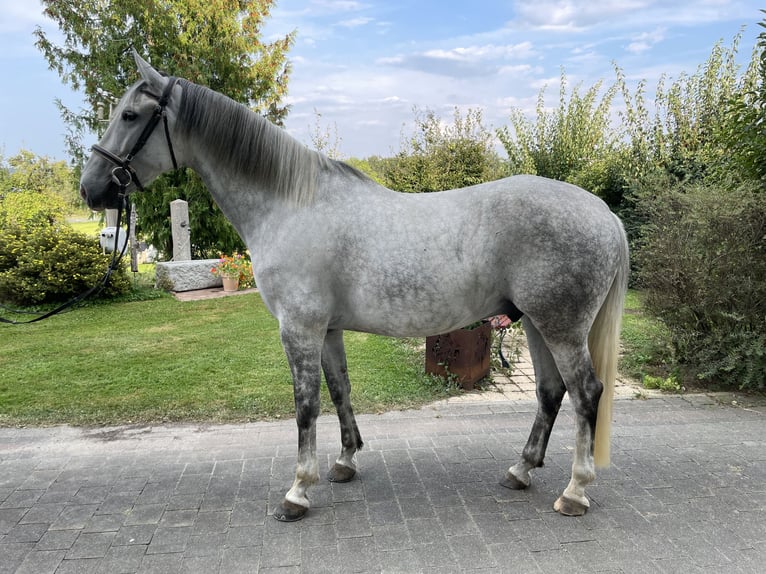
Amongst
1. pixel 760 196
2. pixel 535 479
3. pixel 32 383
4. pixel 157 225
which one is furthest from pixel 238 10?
pixel 535 479

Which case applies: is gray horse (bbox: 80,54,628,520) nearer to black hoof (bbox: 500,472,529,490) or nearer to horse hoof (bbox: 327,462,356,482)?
black hoof (bbox: 500,472,529,490)

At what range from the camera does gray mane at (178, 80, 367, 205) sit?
94.9 inches

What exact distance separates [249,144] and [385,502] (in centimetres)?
210

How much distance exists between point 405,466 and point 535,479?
83 centimetres

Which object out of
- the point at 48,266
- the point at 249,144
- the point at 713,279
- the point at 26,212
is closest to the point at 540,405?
the point at 249,144

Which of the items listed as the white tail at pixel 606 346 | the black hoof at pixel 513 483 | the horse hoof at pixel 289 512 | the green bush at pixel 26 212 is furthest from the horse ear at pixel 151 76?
the green bush at pixel 26 212

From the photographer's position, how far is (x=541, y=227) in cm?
238

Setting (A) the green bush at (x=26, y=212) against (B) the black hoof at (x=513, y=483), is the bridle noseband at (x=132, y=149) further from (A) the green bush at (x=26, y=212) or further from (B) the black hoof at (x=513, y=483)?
(A) the green bush at (x=26, y=212)

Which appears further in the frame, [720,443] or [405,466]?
[720,443]

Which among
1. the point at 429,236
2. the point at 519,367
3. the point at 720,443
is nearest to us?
the point at 429,236

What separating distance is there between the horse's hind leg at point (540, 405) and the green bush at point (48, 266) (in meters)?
8.36

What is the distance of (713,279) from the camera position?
498 centimetres

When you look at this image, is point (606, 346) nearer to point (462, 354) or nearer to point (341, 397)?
point (341, 397)

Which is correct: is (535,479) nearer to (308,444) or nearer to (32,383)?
(308,444)
